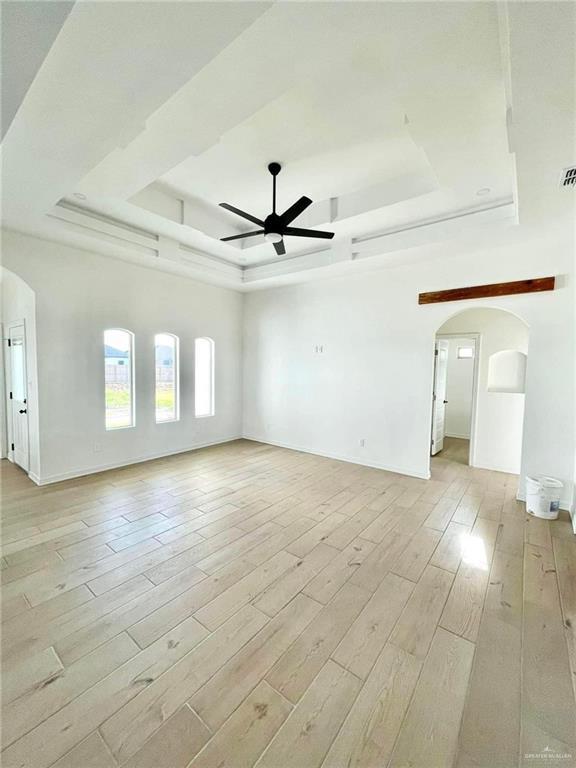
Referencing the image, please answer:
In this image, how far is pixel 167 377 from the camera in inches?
224

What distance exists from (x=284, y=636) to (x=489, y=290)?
4.53m

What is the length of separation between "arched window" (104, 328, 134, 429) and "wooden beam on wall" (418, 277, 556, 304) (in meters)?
4.71

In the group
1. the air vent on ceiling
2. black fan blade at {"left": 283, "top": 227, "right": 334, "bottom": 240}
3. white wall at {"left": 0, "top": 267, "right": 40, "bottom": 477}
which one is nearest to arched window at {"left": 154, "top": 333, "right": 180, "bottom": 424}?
white wall at {"left": 0, "top": 267, "right": 40, "bottom": 477}

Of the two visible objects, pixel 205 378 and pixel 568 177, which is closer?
pixel 568 177

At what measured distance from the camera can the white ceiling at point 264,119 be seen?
154 cm

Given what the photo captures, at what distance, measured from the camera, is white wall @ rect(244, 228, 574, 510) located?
3.79 metres

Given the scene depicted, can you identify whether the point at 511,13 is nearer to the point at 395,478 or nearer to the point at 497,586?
the point at 497,586

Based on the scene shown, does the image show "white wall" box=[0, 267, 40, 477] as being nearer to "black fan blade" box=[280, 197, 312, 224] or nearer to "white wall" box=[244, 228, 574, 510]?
"black fan blade" box=[280, 197, 312, 224]

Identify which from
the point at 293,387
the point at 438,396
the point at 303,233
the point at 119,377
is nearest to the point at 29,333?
the point at 119,377

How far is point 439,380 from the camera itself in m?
5.89

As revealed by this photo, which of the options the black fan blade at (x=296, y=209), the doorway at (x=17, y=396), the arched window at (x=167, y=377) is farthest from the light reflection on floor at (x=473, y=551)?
the doorway at (x=17, y=396)

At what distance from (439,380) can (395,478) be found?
228cm

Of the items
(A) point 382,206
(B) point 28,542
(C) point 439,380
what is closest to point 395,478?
(C) point 439,380

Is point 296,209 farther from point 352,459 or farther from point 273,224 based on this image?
point 352,459
